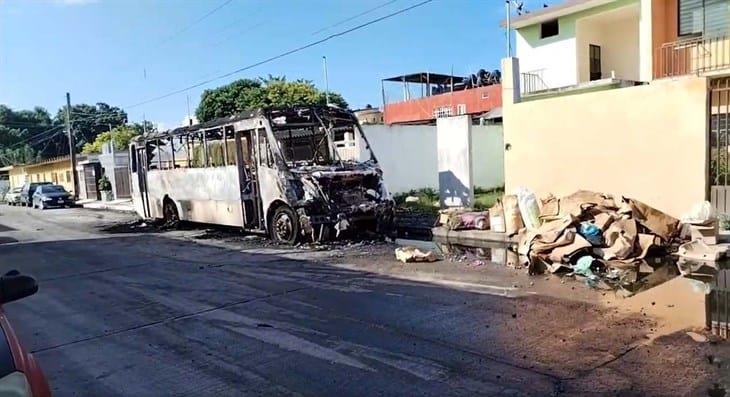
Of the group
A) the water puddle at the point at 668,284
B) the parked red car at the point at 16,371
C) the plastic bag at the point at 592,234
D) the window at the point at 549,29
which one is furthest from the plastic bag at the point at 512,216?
the window at the point at 549,29

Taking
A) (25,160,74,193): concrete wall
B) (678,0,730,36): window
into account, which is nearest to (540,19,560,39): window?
(678,0,730,36): window

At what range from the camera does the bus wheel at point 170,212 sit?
17361 mm

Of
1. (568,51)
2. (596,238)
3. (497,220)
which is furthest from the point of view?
(568,51)

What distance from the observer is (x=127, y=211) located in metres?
27.5

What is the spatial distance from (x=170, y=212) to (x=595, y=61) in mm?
18856

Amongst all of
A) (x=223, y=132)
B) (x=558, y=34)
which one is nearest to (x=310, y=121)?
(x=223, y=132)

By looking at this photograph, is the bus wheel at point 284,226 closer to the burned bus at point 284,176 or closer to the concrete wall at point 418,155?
the burned bus at point 284,176

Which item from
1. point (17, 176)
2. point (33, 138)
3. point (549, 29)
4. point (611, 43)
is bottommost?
point (17, 176)

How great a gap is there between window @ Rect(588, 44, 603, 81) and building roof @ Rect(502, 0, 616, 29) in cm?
203

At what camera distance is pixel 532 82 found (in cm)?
2461

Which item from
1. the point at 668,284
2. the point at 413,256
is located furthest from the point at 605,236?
the point at 413,256

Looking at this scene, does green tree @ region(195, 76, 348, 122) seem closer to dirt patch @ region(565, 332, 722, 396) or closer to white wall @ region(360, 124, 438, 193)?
white wall @ region(360, 124, 438, 193)

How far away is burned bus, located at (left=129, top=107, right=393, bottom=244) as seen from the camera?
11.8 m

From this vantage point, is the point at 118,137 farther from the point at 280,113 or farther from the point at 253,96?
the point at 280,113
